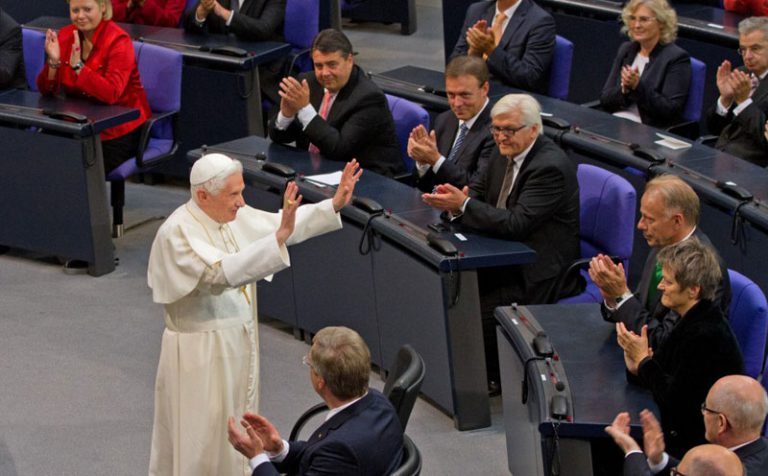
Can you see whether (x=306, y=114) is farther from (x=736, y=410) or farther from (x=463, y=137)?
(x=736, y=410)

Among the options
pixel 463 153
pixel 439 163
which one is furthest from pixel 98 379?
pixel 463 153

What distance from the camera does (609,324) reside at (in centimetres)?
512

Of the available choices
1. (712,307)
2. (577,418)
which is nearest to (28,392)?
(577,418)

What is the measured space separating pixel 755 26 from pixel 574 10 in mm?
2371

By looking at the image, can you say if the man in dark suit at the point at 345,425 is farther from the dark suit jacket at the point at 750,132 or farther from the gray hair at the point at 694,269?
the dark suit jacket at the point at 750,132

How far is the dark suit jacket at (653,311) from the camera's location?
468 cm

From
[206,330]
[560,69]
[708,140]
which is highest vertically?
[560,69]

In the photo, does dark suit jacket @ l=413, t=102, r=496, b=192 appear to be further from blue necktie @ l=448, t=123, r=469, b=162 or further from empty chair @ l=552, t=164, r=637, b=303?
empty chair @ l=552, t=164, r=637, b=303

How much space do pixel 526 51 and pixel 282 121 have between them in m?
1.74

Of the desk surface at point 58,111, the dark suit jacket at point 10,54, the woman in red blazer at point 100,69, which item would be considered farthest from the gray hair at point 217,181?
the dark suit jacket at point 10,54

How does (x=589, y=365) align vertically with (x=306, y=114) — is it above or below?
below

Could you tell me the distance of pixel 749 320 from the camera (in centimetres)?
480

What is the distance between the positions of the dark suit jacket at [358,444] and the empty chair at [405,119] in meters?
3.21

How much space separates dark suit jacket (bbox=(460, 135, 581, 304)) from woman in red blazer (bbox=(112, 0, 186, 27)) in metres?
4.07
